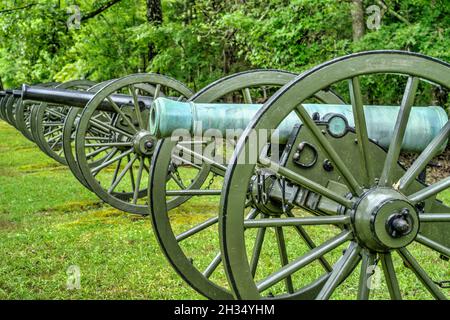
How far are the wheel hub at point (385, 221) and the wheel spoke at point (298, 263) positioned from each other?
0.30ft

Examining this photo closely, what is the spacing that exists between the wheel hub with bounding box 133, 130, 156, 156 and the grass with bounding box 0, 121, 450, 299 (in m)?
0.84

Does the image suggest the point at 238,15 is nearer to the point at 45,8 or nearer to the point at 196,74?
the point at 196,74

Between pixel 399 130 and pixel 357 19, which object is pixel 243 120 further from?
pixel 357 19

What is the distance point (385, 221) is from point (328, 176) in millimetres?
587

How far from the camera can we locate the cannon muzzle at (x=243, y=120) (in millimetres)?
3236

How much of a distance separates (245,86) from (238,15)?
24.3 feet

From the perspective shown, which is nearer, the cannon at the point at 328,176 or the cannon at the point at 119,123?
the cannon at the point at 328,176

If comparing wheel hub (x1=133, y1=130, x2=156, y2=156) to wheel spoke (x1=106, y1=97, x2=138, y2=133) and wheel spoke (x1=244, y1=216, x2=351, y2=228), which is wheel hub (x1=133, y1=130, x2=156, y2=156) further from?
wheel spoke (x1=244, y1=216, x2=351, y2=228)

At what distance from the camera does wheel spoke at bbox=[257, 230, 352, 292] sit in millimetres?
2668

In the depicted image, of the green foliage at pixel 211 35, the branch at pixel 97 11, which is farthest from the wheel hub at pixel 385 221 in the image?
the branch at pixel 97 11

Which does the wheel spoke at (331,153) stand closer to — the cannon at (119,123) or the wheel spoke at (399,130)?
the wheel spoke at (399,130)

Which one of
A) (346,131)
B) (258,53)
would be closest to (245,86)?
(346,131)

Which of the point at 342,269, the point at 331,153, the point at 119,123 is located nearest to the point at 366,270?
the point at 342,269

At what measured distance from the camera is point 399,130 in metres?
2.91
